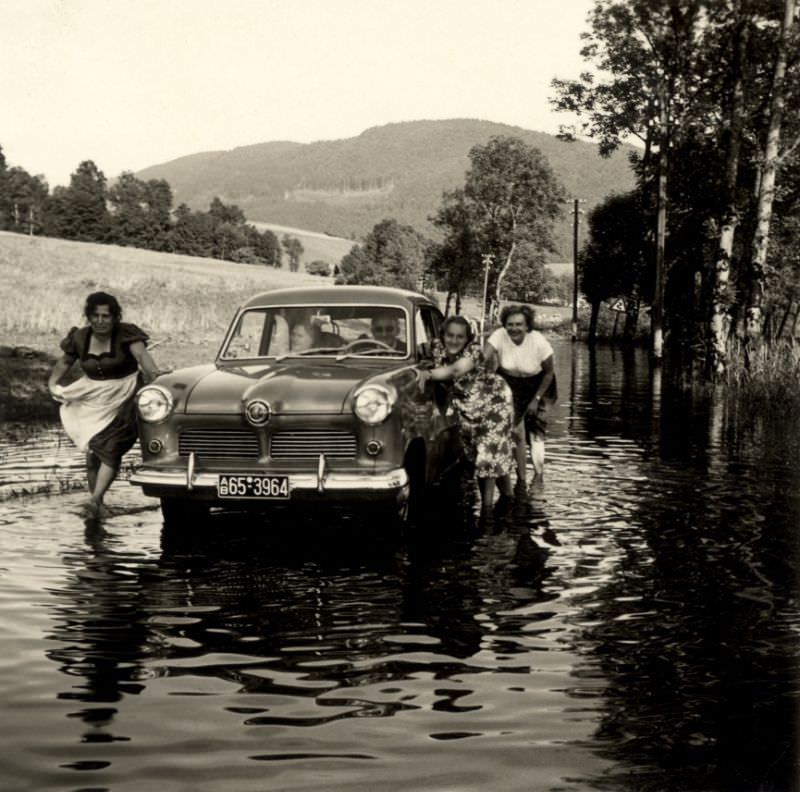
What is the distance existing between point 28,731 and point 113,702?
0.41m

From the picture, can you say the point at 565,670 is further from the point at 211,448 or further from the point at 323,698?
the point at 211,448

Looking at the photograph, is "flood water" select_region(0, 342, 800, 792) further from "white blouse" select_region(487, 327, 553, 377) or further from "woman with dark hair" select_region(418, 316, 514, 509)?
"white blouse" select_region(487, 327, 553, 377)

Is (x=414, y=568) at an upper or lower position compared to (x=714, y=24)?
lower

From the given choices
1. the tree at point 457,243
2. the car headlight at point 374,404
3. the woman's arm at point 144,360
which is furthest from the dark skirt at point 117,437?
the tree at point 457,243

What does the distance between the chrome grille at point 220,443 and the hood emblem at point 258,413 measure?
12 cm

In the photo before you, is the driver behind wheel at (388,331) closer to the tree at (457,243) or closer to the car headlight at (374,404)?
the car headlight at (374,404)

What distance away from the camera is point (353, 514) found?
9.14 m

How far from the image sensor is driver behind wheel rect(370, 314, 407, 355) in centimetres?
907

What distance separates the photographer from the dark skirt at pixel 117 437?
8.88 m

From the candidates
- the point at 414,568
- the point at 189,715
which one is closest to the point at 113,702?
the point at 189,715

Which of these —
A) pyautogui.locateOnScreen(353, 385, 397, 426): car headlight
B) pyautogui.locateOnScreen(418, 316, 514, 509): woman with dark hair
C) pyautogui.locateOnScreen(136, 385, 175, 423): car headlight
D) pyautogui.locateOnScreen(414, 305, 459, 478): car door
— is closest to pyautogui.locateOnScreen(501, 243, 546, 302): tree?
pyautogui.locateOnScreen(414, 305, 459, 478): car door

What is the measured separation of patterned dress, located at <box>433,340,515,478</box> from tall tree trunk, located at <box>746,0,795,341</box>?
14595 millimetres

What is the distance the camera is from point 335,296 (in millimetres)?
9281

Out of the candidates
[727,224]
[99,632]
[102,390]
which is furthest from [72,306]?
[99,632]
